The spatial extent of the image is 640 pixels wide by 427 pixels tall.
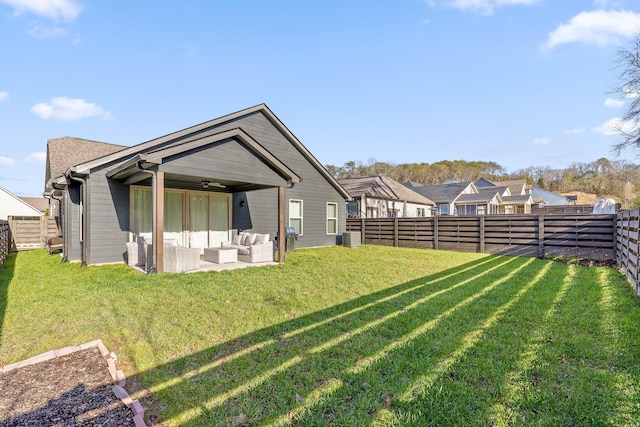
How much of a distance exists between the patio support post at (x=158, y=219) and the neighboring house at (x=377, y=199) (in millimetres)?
12830

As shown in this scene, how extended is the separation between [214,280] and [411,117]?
1828 centimetres

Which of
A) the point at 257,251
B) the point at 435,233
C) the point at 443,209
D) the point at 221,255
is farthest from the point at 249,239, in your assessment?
the point at 443,209

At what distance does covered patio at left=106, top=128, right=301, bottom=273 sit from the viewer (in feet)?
22.3

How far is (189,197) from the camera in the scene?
1036cm

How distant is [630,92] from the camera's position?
15.9 metres

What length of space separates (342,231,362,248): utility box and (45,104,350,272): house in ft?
6.55

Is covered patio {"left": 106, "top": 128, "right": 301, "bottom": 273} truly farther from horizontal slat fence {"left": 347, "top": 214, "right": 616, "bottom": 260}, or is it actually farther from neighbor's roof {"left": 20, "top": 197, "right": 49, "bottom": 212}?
neighbor's roof {"left": 20, "top": 197, "right": 49, "bottom": 212}

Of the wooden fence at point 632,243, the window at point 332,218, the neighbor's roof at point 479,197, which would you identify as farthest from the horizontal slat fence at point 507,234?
the neighbor's roof at point 479,197

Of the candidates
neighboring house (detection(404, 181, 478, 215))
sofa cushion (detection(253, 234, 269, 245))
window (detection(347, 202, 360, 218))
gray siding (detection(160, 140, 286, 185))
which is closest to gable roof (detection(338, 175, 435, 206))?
window (detection(347, 202, 360, 218))

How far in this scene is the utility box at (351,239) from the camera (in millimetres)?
14109

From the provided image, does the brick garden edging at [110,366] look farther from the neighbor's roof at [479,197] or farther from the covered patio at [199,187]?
the neighbor's roof at [479,197]

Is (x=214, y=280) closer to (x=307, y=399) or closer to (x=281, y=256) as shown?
(x=281, y=256)

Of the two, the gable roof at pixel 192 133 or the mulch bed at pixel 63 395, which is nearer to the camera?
the mulch bed at pixel 63 395

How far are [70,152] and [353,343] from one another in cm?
1373
